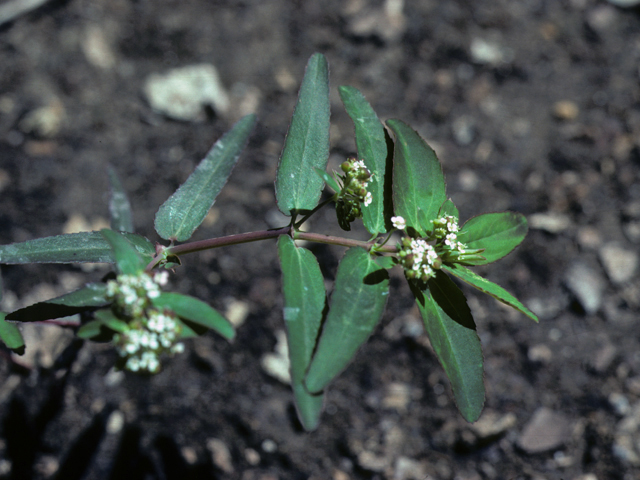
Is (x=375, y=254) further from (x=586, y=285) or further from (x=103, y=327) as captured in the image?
(x=586, y=285)

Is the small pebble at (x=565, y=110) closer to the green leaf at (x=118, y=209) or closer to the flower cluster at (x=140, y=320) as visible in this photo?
the green leaf at (x=118, y=209)

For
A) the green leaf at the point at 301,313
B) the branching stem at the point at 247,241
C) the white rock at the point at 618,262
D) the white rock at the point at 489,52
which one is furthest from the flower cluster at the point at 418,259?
the white rock at the point at 489,52

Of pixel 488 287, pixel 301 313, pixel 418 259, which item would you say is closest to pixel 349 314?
pixel 301 313

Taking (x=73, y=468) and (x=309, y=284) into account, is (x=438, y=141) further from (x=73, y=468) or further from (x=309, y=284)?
(x=73, y=468)

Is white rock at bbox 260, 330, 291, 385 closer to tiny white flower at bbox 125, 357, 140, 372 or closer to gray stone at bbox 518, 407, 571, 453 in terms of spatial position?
gray stone at bbox 518, 407, 571, 453

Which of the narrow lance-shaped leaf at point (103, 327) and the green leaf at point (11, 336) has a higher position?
the narrow lance-shaped leaf at point (103, 327)

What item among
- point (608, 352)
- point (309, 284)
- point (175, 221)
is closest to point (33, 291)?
point (175, 221)

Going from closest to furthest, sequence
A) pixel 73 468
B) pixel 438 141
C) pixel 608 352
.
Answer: pixel 73 468 → pixel 608 352 → pixel 438 141
